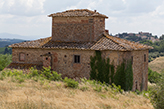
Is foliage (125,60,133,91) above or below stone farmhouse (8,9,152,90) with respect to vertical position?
below

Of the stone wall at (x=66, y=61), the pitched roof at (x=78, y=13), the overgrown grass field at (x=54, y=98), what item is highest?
the pitched roof at (x=78, y=13)

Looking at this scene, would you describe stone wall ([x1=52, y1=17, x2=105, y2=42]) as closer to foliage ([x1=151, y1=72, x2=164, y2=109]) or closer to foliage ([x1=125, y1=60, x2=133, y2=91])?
foliage ([x1=125, y1=60, x2=133, y2=91])

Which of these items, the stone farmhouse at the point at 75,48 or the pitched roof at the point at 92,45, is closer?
the pitched roof at the point at 92,45

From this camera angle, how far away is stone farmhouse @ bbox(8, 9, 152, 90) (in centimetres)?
1925

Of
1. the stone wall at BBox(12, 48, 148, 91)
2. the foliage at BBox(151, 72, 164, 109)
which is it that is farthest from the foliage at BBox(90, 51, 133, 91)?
the foliage at BBox(151, 72, 164, 109)

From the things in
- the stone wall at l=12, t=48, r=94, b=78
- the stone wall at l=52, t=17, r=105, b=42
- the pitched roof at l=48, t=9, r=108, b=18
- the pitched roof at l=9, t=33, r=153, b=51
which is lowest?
the stone wall at l=12, t=48, r=94, b=78

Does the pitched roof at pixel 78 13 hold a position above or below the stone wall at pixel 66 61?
above

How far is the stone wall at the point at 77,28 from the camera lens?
20594 mm

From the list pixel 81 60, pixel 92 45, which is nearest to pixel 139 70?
pixel 92 45

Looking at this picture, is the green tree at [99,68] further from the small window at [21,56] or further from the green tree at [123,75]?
the small window at [21,56]

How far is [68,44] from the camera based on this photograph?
20469 millimetres

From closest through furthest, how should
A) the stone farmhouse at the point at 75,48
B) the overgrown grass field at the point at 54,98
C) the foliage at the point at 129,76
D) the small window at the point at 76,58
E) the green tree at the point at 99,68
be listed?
the overgrown grass field at the point at 54,98 < the foliage at the point at 129,76 < the green tree at the point at 99,68 < the stone farmhouse at the point at 75,48 < the small window at the point at 76,58

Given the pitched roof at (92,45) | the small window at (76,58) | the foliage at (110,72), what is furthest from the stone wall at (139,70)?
the small window at (76,58)

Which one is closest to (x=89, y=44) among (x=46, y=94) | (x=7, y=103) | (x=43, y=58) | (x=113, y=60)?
(x=113, y=60)
